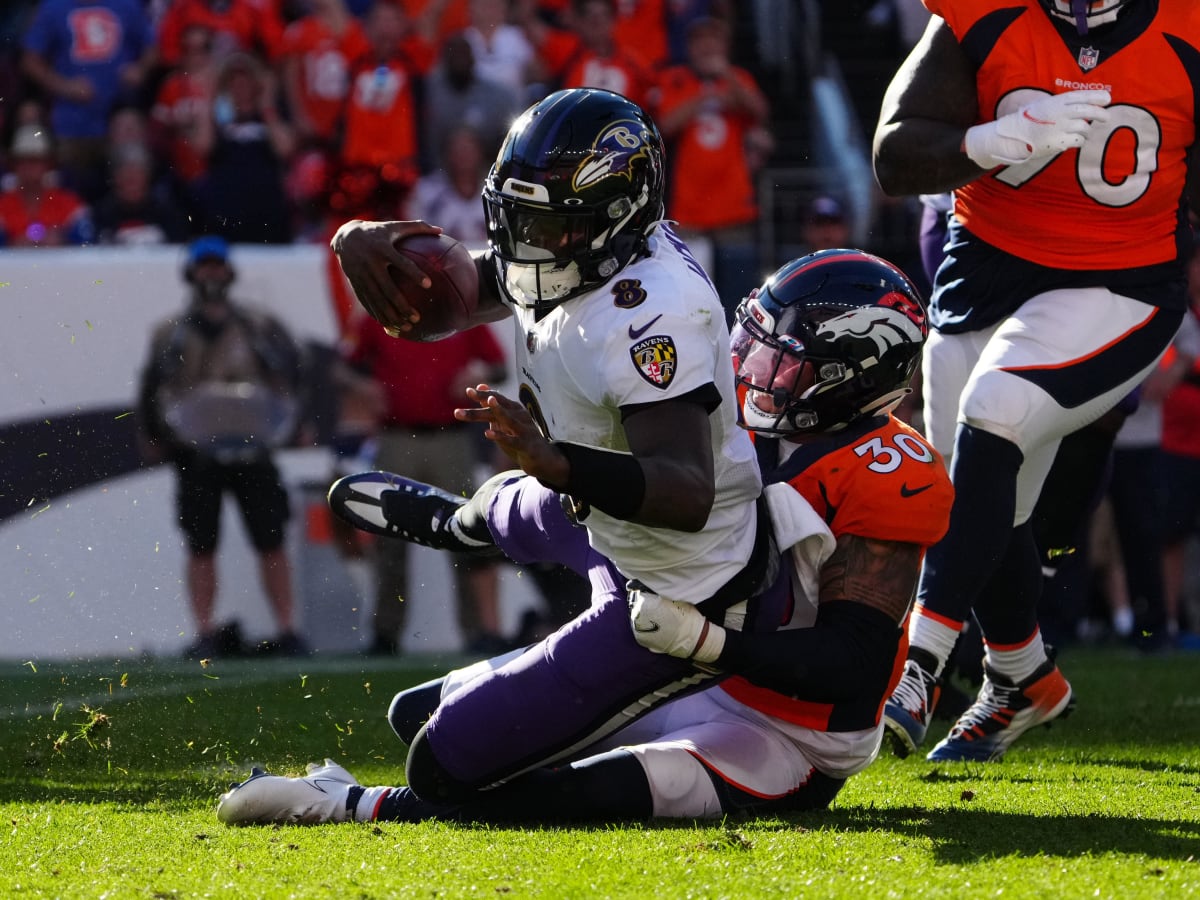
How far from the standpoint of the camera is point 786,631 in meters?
3.57

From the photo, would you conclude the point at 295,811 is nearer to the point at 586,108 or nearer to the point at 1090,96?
the point at 586,108

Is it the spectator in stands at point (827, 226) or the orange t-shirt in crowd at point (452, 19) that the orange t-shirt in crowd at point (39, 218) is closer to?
the orange t-shirt in crowd at point (452, 19)

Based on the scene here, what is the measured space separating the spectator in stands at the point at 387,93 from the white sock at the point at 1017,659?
5.11 metres

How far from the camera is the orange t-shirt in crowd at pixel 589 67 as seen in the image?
9.84 metres

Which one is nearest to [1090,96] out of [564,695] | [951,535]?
[951,535]

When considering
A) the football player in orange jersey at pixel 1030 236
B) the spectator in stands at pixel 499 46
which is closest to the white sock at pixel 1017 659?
the football player in orange jersey at pixel 1030 236

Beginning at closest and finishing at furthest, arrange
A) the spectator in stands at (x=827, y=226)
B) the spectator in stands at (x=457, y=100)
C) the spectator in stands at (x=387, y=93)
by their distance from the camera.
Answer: the spectator in stands at (x=827, y=226) < the spectator in stands at (x=457, y=100) < the spectator in stands at (x=387, y=93)

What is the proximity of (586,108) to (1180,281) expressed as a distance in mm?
1945

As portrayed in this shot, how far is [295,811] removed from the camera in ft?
12.1

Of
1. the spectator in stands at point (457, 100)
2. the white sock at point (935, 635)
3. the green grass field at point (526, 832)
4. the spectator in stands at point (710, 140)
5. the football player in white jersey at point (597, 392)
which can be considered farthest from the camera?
the spectator in stands at point (457, 100)

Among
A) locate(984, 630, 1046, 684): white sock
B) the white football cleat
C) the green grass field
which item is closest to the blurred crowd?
the green grass field

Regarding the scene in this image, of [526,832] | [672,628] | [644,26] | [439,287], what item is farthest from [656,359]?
[644,26]

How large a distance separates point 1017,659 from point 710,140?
5406mm

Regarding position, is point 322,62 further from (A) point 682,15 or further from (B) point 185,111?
(A) point 682,15
